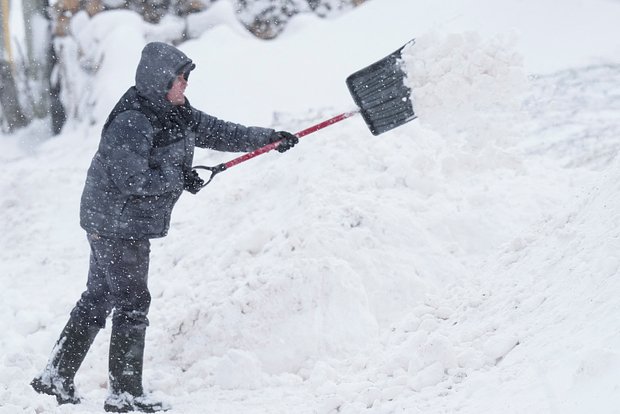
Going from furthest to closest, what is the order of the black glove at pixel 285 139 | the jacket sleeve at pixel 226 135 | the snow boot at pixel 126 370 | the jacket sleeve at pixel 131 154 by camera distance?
the black glove at pixel 285 139 < the jacket sleeve at pixel 226 135 < the snow boot at pixel 126 370 < the jacket sleeve at pixel 131 154

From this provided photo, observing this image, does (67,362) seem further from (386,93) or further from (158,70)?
(386,93)

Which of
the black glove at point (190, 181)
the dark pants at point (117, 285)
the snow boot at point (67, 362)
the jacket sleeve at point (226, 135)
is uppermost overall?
the jacket sleeve at point (226, 135)

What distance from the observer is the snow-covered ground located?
319 cm

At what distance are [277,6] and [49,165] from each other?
3.92m

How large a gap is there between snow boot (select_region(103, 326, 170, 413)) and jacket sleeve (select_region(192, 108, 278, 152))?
3.36 feet

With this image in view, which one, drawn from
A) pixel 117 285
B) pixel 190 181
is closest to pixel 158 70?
pixel 190 181

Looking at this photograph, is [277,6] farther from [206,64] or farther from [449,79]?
[449,79]

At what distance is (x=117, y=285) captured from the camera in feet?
→ 12.4

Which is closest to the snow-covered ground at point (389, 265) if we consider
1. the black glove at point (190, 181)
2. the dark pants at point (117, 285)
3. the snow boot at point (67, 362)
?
the snow boot at point (67, 362)

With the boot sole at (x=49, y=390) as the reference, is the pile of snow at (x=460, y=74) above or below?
above

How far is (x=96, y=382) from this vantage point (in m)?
Answer: 4.27

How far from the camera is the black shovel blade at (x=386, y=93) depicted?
4.59 m

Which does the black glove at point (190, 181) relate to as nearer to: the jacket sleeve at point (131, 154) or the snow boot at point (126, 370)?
the jacket sleeve at point (131, 154)

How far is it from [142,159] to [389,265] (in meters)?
2.04
